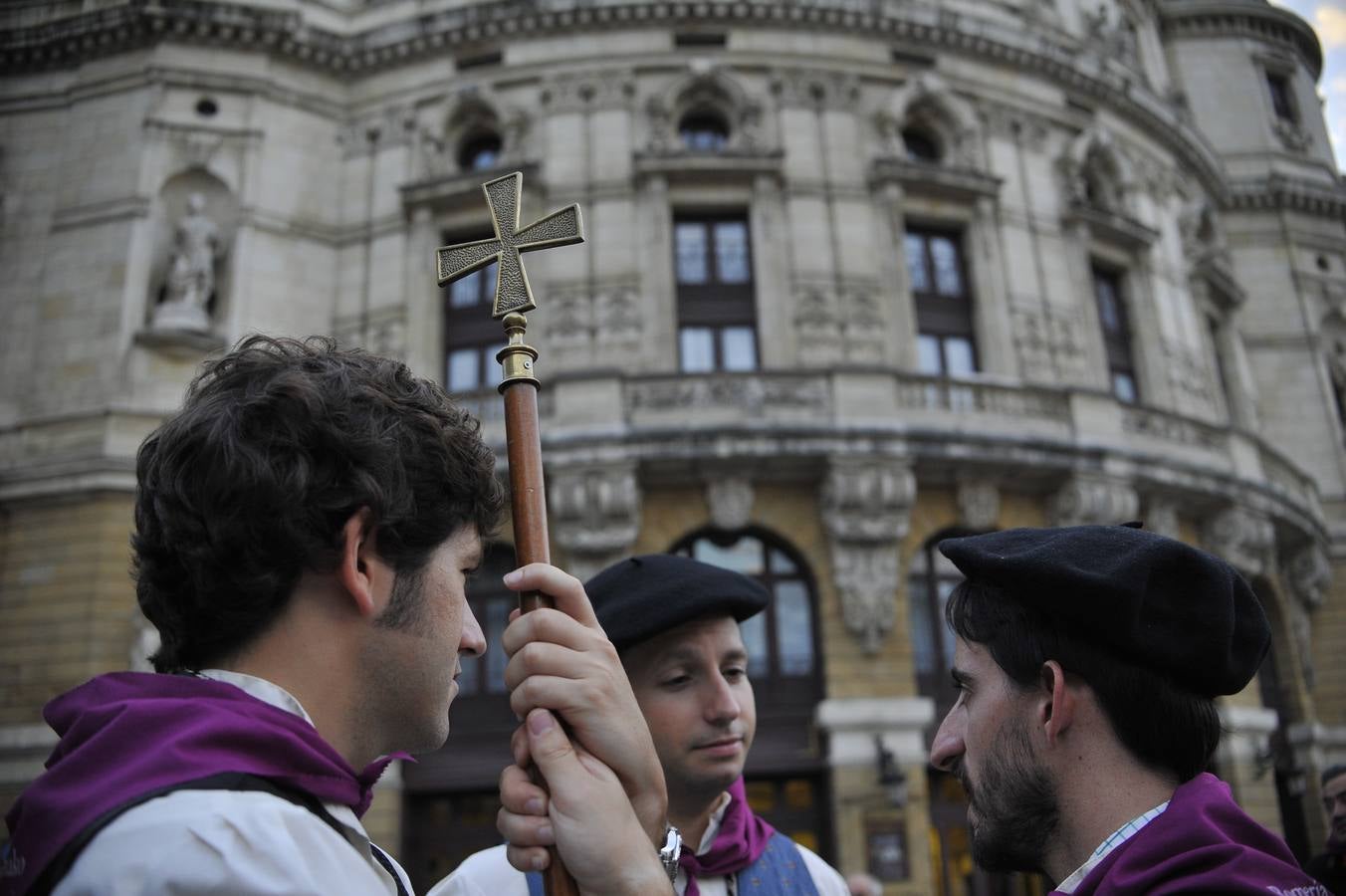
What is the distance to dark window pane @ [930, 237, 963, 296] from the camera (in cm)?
1828

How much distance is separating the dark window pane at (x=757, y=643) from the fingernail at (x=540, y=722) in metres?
13.7

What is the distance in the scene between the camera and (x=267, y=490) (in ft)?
5.87

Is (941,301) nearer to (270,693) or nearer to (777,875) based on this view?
(777,875)

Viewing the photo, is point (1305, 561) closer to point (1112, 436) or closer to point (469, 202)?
point (1112, 436)

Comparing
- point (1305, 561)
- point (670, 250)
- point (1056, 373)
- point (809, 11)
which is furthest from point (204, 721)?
point (1305, 561)

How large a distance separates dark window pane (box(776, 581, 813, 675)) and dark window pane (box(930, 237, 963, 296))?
247 inches

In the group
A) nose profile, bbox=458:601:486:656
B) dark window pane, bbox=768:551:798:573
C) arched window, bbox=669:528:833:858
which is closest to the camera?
nose profile, bbox=458:601:486:656

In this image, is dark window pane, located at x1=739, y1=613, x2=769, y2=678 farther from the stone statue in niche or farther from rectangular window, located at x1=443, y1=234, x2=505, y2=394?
the stone statue in niche

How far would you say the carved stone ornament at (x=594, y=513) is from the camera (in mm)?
14938

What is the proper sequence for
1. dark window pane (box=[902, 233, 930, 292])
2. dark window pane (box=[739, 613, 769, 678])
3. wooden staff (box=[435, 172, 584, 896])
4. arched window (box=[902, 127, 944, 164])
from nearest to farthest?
wooden staff (box=[435, 172, 584, 896]) < dark window pane (box=[739, 613, 769, 678]) < dark window pane (box=[902, 233, 930, 292]) < arched window (box=[902, 127, 944, 164])

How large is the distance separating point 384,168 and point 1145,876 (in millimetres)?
18936

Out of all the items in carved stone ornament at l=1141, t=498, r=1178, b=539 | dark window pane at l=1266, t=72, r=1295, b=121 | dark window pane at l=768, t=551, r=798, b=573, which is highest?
dark window pane at l=1266, t=72, r=1295, b=121

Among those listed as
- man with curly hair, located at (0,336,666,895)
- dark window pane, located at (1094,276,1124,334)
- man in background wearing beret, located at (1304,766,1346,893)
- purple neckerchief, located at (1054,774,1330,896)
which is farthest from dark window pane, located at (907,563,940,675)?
man with curly hair, located at (0,336,666,895)

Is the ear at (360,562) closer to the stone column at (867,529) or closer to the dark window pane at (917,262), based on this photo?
the stone column at (867,529)
